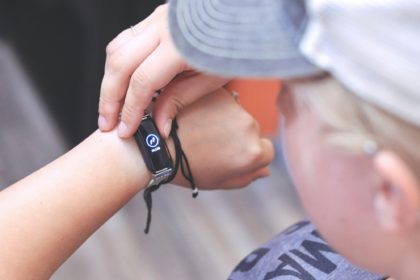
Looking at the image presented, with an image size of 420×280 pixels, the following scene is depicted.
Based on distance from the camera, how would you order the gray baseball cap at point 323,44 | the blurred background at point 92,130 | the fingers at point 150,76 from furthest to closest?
the blurred background at point 92,130 < the fingers at point 150,76 < the gray baseball cap at point 323,44

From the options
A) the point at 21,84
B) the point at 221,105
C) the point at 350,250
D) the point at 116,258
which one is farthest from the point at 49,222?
the point at 21,84

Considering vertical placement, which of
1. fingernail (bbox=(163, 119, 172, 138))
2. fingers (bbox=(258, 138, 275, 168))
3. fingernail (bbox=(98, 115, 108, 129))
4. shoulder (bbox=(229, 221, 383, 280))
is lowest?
shoulder (bbox=(229, 221, 383, 280))

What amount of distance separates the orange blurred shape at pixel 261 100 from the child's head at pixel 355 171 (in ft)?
3.90

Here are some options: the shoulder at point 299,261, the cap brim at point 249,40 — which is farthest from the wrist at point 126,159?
the cap brim at point 249,40

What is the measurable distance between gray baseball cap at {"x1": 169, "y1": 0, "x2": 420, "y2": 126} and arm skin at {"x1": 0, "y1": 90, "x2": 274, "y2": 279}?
334 mm

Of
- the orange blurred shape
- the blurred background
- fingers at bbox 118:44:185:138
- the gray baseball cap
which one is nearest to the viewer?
the gray baseball cap

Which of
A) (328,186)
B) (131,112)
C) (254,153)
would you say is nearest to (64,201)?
(131,112)

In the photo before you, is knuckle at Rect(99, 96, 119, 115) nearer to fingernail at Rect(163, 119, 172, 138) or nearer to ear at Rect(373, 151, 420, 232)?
fingernail at Rect(163, 119, 172, 138)

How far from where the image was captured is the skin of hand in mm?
836

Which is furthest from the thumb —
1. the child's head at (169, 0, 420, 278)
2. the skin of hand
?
the child's head at (169, 0, 420, 278)

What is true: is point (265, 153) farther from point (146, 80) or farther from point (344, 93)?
point (344, 93)

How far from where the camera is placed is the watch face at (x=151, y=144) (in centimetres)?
90

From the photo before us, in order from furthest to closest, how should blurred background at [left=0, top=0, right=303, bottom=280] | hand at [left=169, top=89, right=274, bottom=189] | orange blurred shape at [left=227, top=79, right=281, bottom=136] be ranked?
orange blurred shape at [left=227, top=79, right=281, bottom=136], blurred background at [left=0, top=0, right=303, bottom=280], hand at [left=169, top=89, right=274, bottom=189]

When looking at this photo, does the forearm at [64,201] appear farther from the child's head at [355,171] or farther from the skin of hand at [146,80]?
the child's head at [355,171]
